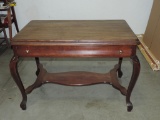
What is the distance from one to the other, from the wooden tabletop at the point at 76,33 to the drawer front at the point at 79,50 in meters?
0.05

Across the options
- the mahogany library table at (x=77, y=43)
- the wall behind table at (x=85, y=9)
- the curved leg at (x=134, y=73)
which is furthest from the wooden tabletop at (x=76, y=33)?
the wall behind table at (x=85, y=9)

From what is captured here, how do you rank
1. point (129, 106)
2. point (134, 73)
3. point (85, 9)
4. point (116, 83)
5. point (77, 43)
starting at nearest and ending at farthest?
point (77, 43), point (134, 73), point (129, 106), point (116, 83), point (85, 9)

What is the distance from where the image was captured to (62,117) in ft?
5.28

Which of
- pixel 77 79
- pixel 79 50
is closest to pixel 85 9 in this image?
pixel 77 79

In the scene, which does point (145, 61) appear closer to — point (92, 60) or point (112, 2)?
point (92, 60)

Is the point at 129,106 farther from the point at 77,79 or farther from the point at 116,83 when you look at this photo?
the point at 77,79

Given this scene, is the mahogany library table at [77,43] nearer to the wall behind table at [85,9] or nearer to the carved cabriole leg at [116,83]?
the carved cabriole leg at [116,83]

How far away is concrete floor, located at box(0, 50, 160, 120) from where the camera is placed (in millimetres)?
1622

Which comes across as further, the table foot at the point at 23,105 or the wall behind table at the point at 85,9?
the wall behind table at the point at 85,9

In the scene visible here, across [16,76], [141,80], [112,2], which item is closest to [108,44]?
[16,76]

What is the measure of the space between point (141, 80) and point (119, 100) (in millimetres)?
490

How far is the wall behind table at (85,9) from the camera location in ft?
9.24

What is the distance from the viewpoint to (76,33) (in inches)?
58.2

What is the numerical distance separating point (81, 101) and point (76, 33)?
0.74 meters
